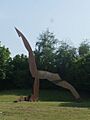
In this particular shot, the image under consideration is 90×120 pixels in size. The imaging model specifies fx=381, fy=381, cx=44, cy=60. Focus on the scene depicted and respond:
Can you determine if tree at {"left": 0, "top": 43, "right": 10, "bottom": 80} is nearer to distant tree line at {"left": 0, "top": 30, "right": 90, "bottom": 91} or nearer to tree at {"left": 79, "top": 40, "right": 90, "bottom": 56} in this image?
distant tree line at {"left": 0, "top": 30, "right": 90, "bottom": 91}

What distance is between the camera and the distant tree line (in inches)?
2094

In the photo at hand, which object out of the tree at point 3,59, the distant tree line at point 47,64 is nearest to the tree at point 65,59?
the distant tree line at point 47,64

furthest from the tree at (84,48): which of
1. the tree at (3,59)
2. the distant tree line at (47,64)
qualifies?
the tree at (3,59)

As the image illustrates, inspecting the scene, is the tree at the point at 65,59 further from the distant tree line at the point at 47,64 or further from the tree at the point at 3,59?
the tree at the point at 3,59

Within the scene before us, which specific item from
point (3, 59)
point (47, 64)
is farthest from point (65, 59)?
point (3, 59)

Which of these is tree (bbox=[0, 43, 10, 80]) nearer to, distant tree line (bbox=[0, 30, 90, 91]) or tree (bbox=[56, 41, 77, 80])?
distant tree line (bbox=[0, 30, 90, 91])

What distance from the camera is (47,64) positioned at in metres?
58.1

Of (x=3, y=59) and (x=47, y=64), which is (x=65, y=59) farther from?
(x=3, y=59)

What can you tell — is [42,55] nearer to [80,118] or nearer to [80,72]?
[80,72]

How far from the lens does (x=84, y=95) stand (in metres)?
50.1

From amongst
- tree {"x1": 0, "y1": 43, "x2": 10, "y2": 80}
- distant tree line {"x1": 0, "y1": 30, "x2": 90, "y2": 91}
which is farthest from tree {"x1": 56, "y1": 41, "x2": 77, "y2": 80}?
tree {"x1": 0, "y1": 43, "x2": 10, "y2": 80}

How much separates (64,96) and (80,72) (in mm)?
4657

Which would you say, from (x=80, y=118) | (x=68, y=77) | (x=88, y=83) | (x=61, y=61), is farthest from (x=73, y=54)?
(x=80, y=118)

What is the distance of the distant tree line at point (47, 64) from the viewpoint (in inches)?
2094
